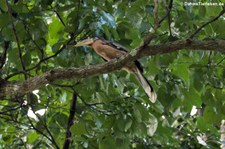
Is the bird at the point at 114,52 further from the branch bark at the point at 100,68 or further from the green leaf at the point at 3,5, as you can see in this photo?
the green leaf at the point at 3,5

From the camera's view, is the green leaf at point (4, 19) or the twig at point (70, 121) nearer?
the green leaf at point (4, 19)

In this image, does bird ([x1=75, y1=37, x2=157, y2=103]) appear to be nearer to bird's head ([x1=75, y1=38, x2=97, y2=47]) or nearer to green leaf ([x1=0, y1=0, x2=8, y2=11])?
bird's head ([x1=75, y1=38, x2=97, y2=47])

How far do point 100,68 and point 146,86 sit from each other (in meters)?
0.36

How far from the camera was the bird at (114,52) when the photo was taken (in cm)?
228

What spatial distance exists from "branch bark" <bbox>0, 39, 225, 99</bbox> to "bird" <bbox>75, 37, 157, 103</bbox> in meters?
0.28

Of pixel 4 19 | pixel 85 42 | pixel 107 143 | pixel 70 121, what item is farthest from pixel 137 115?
pixel 4 19

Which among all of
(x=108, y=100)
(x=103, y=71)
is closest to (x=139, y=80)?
(x=108, y=100)

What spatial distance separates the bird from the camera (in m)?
2.28

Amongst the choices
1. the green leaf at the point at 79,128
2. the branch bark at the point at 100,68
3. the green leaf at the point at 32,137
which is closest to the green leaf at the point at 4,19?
the branch bark at the point at 100,68

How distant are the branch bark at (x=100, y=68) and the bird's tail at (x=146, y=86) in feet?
1.07

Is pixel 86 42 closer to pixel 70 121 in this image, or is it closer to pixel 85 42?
pixel 85 42

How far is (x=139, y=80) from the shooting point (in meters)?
2.41

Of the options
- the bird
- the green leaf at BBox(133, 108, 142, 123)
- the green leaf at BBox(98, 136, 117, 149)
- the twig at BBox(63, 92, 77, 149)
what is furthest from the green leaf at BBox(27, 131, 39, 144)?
the green leaf at BBox(133, 108, 142, 123)

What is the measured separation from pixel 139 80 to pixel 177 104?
0.37 m
